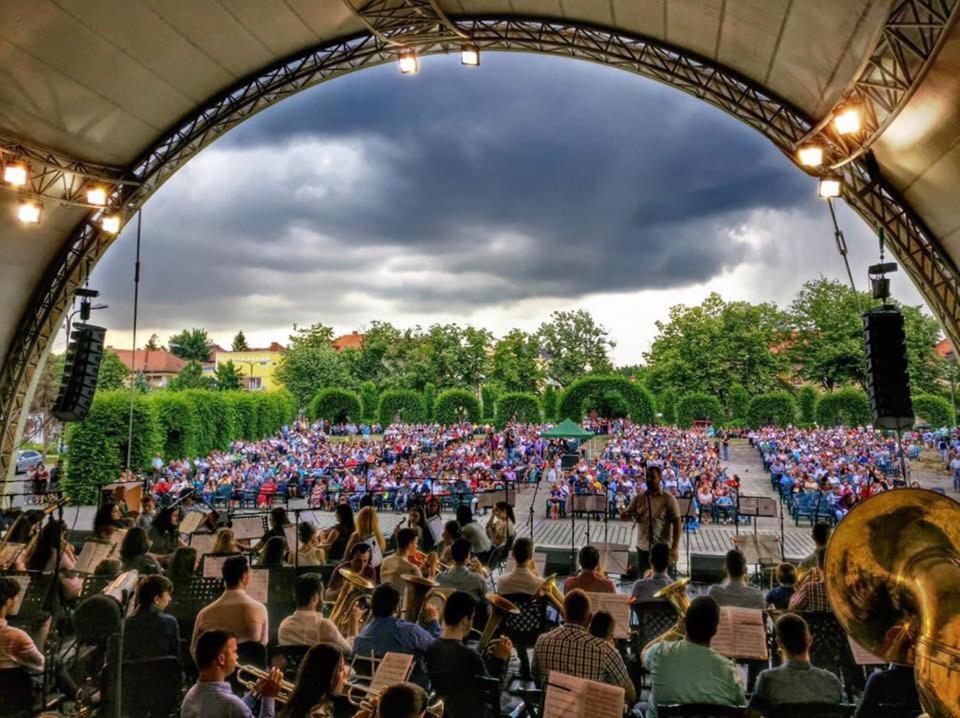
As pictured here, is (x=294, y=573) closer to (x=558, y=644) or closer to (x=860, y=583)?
(x=558, y=644)

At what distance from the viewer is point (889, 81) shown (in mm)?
6492

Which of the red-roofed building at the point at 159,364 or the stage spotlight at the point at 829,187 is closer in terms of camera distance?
the stage spotlight at the point at 829,187

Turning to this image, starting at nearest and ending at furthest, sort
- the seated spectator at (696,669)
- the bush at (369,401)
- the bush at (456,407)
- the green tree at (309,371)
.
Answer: the seated spectator at (696,669), the bush at (456,407), the bush at (369,401), the green tree at (309,371)

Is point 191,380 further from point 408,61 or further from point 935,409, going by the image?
point 935,409

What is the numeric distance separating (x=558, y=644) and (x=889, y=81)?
22.1 ft

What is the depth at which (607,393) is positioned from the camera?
4172 centimetres

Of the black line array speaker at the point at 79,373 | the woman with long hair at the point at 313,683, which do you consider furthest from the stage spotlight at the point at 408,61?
the woman with long hair at the point at 313,683

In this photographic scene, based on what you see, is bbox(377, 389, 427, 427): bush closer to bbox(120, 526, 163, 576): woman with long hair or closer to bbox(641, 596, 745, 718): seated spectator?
bbox(120, 526, 163, 576): woman with long hair

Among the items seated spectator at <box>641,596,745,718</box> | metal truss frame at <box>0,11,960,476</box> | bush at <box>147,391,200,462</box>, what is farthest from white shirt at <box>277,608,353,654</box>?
bush at <box>147,391,200,462</box>

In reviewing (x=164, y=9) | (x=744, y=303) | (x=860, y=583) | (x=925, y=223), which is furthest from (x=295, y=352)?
(x=860, y=583)

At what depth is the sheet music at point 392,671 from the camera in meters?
3.01

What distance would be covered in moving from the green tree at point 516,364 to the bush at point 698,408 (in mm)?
20134

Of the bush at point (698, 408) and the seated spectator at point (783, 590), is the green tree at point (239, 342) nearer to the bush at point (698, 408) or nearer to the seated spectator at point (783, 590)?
the bush at point (698, 408)

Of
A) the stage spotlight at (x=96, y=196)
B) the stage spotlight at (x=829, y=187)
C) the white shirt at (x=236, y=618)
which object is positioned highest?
the stage spotlight at (x=96, y=196)
